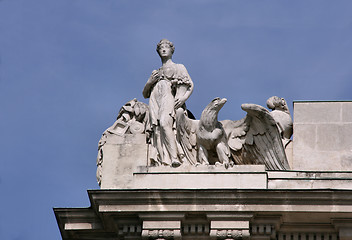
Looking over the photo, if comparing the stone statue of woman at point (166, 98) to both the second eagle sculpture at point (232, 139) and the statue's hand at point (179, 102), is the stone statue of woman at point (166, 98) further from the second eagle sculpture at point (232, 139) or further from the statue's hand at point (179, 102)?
the second eagle sculpture at point (232, 139)

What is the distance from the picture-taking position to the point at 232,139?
34.0 metres

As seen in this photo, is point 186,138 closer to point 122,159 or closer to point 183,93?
point 183,93

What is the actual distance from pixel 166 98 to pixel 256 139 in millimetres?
2297

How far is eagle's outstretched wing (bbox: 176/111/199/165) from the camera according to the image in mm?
33719

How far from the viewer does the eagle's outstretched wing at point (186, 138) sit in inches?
1328

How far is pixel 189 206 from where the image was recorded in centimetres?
3203

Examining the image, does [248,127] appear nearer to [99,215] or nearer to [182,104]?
[182,104]

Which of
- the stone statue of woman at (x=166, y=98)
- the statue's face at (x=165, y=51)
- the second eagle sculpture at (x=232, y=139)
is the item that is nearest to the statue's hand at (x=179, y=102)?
the stone statue of woman at (x=166, y=98)

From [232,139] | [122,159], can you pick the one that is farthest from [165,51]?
[122,159]

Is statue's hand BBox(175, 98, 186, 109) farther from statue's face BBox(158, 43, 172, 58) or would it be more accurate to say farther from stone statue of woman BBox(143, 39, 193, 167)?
statue's face BBox(158, 43, 172, 58)

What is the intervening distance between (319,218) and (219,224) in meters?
2.17

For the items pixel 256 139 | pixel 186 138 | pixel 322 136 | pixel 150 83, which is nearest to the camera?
pixel 186 138

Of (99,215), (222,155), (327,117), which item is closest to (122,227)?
(99,215)

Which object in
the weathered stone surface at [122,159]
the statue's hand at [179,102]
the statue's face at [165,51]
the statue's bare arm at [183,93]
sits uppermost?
the statue's face at [165,51]
